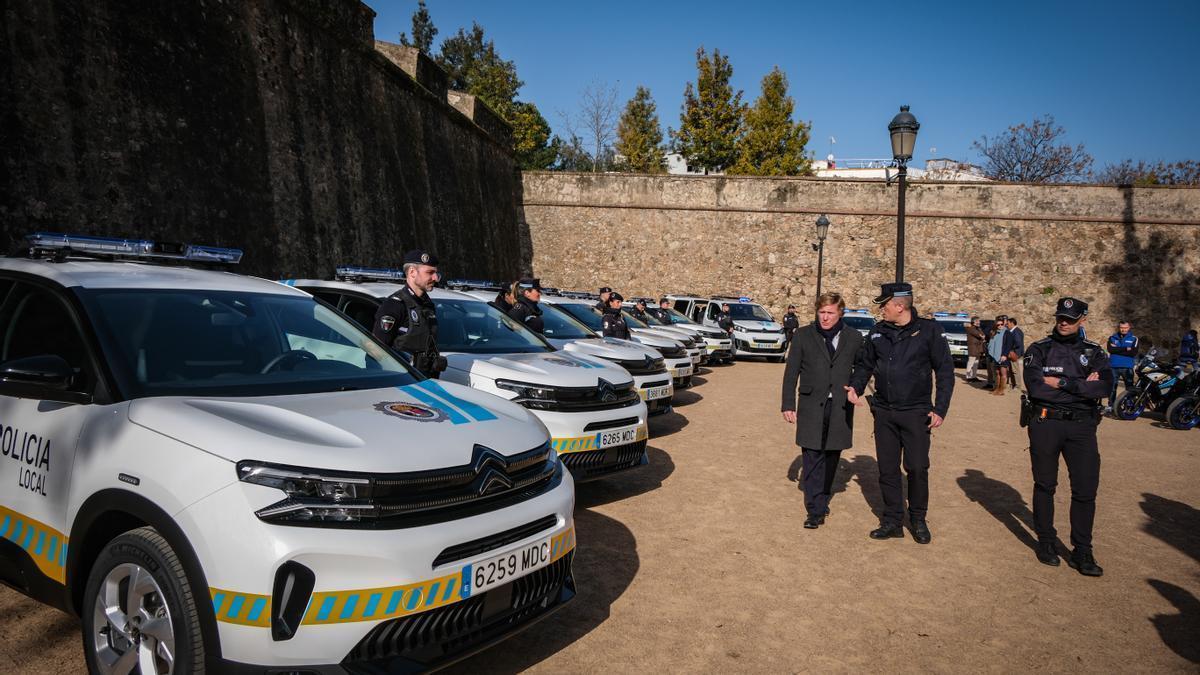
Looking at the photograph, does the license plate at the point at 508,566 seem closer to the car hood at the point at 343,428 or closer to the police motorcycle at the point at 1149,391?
the car hood at the point at 343,428

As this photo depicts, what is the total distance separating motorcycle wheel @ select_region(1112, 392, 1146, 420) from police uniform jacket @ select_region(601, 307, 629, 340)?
31.1 ft

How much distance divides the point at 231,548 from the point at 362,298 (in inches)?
173

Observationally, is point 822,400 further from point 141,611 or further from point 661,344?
point 661,344

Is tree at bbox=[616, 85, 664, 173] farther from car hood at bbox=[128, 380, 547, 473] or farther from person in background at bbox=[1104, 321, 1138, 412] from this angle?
car hood at bbox=[128, 380, 547, 473]

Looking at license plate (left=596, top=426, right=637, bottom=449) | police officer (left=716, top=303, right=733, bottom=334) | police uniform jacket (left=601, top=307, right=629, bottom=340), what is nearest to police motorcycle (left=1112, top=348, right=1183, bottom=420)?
police uniform jacket (left=601, top=307, right=629, bottom=340)

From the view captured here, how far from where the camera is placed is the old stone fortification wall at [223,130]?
818 cm

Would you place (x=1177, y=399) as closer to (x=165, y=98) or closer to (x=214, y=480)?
(x=214, y=480)

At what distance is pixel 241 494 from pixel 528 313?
716 centimetres

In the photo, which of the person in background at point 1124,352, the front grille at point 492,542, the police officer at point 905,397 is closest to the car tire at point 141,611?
the front grille at point 492,542

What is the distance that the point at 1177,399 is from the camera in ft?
40.0

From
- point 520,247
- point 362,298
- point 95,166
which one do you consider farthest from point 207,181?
point 520,247

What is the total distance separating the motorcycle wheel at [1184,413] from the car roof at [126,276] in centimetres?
1435

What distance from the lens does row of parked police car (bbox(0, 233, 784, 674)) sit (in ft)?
7.96

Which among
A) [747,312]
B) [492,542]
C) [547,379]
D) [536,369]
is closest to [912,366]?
[547,379]
